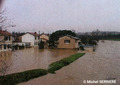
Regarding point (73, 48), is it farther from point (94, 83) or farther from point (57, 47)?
point (94, 83)

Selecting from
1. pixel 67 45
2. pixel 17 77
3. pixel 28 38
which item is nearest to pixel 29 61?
pixel 17 77

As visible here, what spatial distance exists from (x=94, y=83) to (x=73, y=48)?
64.1 ft

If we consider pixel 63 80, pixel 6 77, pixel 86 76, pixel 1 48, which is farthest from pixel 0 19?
pixel 1 48

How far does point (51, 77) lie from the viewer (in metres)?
10.2

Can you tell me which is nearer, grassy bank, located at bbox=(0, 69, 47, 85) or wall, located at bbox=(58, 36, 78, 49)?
grassy bank, located at bbox=(0, 69, 47, 85)

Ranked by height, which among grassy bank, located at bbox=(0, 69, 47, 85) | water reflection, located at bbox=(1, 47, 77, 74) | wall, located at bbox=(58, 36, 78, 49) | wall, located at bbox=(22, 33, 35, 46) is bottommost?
grassy bank, located at bbox=(0, 69, 47, 85)

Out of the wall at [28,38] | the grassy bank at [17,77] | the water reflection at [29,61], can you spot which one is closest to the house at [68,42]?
the wall at [28,38]

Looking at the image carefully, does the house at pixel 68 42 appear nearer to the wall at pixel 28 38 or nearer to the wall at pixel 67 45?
the wall at pixel 67 45

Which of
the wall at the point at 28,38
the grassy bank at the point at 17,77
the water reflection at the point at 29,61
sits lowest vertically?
the grassy bank at the point at 17,77

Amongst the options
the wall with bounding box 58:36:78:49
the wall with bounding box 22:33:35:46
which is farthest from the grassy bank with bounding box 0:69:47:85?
the wall with bounding box 22:33:35:46

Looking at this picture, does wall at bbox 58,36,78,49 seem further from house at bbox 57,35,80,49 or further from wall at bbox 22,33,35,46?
wall at bbox 22,33,35,46

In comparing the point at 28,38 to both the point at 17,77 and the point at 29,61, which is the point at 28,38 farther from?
the point at 17,77

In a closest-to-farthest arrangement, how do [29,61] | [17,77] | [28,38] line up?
1. [17,77]
2. [29,61]
3. [28,38]

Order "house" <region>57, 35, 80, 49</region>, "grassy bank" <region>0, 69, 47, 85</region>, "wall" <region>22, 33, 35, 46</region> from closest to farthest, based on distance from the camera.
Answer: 1. "grassy bank" <region>0, 69, 47, 85</region>
2. "house" <region>57, 35, 80, 49</region>
3. "wall" <region>22, 33, 35, 46</region>
